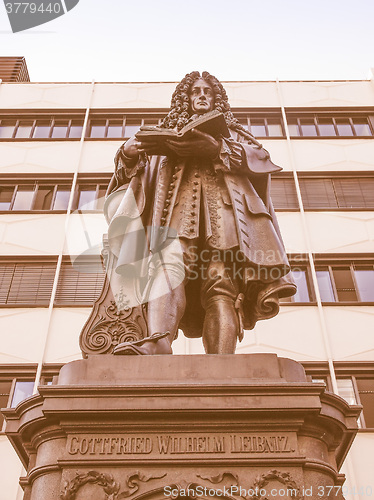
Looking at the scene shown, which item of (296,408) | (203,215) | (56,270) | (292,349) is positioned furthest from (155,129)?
(56,270)

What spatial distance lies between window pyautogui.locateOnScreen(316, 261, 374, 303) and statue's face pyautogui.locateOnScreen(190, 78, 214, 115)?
38.3 ft

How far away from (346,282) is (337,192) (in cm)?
393

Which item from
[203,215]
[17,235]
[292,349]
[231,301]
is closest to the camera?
[231,301]

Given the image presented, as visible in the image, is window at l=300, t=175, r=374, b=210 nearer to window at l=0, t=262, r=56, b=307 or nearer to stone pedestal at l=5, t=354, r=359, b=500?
window at l=0, t=262, r=56, b=307

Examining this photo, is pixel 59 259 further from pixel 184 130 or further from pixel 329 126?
pixel 184 130

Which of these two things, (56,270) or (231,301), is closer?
(231,301)

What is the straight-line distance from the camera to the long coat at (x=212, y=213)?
4.41 m

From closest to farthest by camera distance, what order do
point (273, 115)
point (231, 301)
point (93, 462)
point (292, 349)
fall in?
point (93, 462)
point (231, 301)
point (292, 349)
point (273, 115)

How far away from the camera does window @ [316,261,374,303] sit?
54.4ft

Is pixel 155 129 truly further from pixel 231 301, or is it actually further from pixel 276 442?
pixel 276 442

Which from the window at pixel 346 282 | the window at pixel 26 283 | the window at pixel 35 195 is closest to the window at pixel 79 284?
the window at pixel 26 283

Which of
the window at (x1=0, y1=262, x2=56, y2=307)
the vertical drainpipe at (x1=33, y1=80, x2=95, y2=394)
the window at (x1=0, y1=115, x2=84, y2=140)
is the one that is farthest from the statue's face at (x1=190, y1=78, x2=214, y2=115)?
the window at (x1=0, y1=115, x2=84, y2=140)

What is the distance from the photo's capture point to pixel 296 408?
2994 mm

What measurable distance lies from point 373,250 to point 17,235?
36.2 feet
